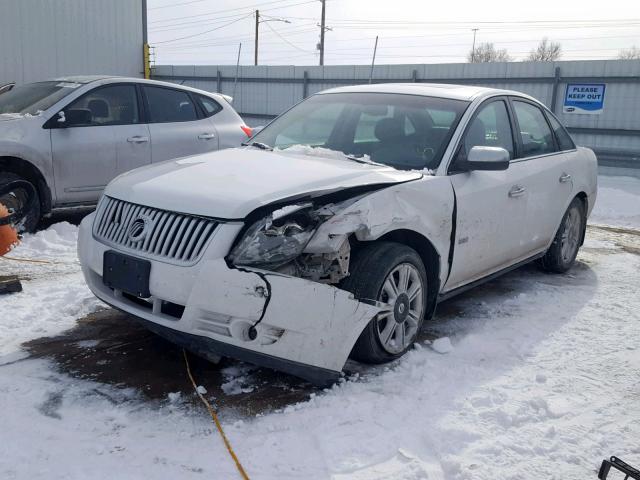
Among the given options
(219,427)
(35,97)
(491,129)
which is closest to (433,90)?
(491,129)

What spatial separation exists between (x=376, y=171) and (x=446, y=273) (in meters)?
0.82

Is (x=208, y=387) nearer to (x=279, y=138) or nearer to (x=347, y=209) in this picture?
(x=347, y=209)

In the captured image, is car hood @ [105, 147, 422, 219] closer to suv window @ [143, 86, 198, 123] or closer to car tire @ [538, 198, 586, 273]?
car tire @ [538, 198, 586, 273]

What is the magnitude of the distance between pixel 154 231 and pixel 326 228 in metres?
0.89

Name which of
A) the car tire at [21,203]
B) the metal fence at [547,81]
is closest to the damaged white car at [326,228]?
the car tire at [21,203]

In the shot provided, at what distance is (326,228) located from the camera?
320 cm

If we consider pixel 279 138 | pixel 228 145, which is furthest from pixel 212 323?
pixel 228 145

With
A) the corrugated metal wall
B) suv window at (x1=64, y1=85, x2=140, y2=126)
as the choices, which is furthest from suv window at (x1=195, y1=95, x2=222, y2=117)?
the corrugated metal wall

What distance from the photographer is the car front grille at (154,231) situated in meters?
3.13

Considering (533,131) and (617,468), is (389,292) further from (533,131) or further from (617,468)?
(533,131)

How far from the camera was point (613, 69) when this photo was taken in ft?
45.2

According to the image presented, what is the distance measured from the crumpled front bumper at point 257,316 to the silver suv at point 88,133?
368cm

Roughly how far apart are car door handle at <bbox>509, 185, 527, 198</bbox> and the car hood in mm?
1047

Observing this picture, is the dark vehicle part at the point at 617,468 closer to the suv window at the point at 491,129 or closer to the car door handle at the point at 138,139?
the suv window at the point at 491,129
